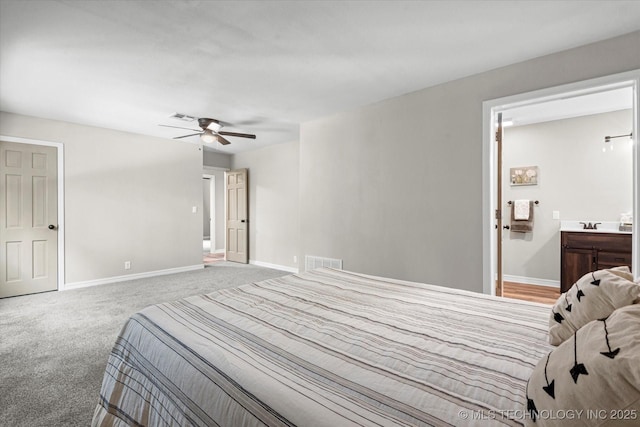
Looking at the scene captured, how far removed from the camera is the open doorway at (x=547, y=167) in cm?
250

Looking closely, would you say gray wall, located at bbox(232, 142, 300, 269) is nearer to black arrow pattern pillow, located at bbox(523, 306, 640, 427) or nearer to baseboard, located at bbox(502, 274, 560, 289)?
baseboard, located at bbox(502, 274, 560, 289)

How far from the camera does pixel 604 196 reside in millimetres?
4223

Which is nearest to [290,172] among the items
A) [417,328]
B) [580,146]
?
[580,146]

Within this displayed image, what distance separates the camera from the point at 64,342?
2789mm

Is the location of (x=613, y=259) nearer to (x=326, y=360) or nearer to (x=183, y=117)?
(x=326, y=360)

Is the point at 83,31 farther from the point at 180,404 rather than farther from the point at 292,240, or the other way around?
the point at 292,240

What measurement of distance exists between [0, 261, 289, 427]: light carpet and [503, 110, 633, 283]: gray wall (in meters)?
4.60

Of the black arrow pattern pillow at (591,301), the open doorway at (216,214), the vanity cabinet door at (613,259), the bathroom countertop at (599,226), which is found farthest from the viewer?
the open doorway at (216,214)

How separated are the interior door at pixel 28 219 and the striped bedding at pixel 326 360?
388 cm

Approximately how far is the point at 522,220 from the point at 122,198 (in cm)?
641

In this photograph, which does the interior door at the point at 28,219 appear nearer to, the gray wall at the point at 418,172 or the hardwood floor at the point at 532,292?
the gray wall at the point at 418,172

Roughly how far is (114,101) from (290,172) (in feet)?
10.1

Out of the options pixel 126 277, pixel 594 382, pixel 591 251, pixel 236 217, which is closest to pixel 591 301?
pixel 594 382

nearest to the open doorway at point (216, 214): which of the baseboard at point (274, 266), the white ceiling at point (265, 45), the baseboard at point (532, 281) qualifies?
the baseboard at point (274, 266)
